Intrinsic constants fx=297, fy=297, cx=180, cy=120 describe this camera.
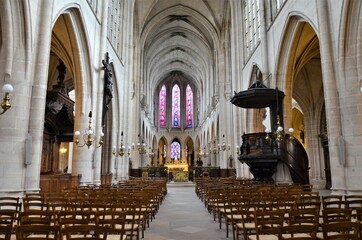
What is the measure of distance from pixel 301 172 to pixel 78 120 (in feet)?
36.0

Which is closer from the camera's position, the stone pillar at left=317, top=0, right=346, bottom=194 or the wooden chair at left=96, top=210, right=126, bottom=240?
the wooden chair at left=96, top=210, right=126, bottom=240

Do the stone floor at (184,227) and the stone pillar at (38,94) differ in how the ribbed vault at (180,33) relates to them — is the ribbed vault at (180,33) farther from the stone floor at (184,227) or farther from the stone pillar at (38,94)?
the stone floor at (184,227)

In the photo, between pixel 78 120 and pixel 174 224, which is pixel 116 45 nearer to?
pixel 78 120

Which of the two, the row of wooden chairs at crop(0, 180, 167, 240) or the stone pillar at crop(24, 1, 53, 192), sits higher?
the stone pillar at crop(24, 1, 53, 192)

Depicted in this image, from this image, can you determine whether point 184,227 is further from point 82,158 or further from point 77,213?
point 82,158

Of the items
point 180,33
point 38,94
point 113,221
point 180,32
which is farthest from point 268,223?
point 180,33

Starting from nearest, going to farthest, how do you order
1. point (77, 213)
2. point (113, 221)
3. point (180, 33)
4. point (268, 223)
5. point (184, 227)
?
point (268, 223)
point (113, 221)
point (77, 213)
point (184, 227)
point (180, 33)

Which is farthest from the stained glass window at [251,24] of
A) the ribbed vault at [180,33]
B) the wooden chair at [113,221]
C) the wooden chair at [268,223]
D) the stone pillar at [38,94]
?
the wooden chair at [113,221]

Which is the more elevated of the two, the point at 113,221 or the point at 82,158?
the point at 82,158

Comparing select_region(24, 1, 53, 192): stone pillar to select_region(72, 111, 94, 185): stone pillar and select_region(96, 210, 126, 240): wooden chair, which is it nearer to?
select_region(72, 111, 94, 185): stone pillar

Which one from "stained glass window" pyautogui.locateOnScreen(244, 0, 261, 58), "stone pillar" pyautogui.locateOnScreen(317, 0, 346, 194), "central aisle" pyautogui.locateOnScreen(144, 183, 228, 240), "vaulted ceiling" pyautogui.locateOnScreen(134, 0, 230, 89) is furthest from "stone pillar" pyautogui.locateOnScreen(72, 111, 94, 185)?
"vaulted ceiling" pyautogui.locateOnScreen(134, 0, 230, 89)

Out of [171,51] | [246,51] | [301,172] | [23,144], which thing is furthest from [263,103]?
[171,51]

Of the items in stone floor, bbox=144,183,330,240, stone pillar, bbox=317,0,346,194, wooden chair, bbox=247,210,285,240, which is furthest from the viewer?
stone pillar, bbox=317,0,346,194

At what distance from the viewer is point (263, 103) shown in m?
15.9
